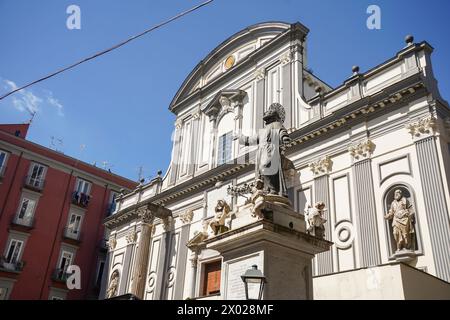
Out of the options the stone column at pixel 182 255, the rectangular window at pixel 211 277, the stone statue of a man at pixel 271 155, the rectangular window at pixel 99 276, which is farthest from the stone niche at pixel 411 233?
the rectangular window at pixel 99 276

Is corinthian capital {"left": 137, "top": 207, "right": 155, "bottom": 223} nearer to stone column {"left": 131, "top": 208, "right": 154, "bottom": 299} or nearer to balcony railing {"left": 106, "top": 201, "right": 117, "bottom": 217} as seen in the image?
stone column {"left": 131, "top": 208, "right": 154, "bottom": 299}

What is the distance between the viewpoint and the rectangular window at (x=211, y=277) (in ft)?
59.6

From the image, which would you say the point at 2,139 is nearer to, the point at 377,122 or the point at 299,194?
the point at 299,194

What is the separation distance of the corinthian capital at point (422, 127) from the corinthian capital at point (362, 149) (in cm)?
147

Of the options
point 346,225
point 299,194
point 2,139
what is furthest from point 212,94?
point 2,139

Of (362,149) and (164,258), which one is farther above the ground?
(362,149)

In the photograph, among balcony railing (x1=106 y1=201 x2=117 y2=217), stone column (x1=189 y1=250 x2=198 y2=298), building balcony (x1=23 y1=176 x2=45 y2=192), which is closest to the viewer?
stone column (x1=189 y1=250 x2=198 y2=298)

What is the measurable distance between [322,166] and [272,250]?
10598 millimetres

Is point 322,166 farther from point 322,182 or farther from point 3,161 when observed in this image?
point 3,161

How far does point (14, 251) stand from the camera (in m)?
26.2

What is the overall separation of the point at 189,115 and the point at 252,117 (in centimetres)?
644

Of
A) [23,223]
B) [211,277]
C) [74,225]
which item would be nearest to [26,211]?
[23,223]

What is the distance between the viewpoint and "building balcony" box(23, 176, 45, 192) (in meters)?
27.9

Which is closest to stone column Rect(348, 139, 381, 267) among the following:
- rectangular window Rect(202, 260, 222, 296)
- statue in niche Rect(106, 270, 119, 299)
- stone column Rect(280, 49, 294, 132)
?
stone column Rect(280, 49, 294, 132)
